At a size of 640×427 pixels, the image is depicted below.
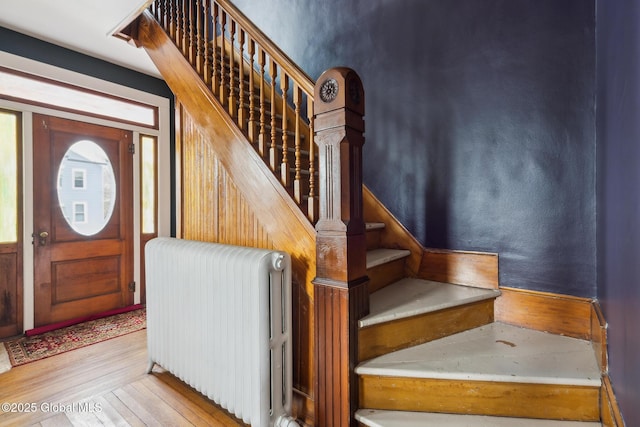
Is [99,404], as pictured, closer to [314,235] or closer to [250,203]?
[250,203]

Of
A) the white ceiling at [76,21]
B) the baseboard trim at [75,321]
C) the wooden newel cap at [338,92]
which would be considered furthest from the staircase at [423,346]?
the baseboard trim at [75,321]

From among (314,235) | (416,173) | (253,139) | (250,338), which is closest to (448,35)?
(416,173)

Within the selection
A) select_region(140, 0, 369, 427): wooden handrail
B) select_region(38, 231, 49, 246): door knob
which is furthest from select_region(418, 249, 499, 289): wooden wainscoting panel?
select_region(38, 231, 49, 246): door knob

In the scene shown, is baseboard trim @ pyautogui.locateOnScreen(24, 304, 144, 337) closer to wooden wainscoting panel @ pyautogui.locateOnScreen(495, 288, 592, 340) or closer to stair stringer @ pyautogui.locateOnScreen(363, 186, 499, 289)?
stair stringer @ pyautogui.locateOnScreen(363, 186, 499, 289)

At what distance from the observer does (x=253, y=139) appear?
1769 mm

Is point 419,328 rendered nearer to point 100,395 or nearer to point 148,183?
point 100,395

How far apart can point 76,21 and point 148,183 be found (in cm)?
167

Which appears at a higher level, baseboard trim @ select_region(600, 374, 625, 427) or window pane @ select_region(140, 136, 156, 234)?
window pane @ select_region(140, 136, 156, 234)

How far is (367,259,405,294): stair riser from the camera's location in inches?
72.6

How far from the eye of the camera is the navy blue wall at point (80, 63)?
290 cm

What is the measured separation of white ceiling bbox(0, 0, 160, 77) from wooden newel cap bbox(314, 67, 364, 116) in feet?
6.54

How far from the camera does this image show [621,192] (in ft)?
3.53

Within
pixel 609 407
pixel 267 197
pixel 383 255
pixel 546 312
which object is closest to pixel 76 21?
pixel 267 197

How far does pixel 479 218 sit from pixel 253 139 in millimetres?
1430
